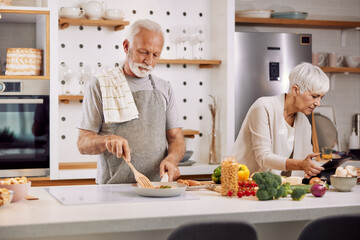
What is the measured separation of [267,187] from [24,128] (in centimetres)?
251

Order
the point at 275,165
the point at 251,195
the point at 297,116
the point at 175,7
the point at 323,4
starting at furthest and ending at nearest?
the point at 323,4 < the point at 175,7 < the point at 297,116 < the point at 275,165 < the point at 251,195

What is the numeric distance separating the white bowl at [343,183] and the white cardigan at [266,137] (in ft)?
1.59

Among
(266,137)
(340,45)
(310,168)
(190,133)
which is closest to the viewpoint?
(310,168)

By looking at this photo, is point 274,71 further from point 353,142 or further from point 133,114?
point 133,114

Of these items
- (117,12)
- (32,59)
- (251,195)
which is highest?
(117,12)

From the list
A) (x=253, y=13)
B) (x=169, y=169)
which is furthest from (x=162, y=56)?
(x=169, y=169)

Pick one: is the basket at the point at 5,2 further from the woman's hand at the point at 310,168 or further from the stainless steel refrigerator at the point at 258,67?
the woman's hand at the point at 310,168

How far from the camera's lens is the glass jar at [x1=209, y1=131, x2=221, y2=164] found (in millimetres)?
4851

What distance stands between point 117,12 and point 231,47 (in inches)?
38.9

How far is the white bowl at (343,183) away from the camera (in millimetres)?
2543

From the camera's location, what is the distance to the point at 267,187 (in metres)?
2.23

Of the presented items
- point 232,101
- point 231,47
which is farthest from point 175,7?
point 232,101

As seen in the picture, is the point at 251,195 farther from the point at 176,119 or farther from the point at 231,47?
the point at 231,47

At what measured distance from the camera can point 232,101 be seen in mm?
4746
